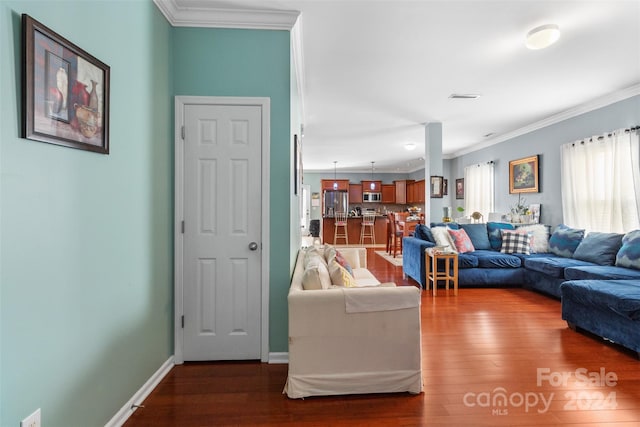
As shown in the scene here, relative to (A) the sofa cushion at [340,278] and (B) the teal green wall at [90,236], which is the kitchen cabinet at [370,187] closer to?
(A) the sofa cushion at [340,278]

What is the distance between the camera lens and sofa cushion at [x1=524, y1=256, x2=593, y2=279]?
13.5 ft

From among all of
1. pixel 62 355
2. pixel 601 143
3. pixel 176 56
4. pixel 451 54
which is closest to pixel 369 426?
pixel 62 355

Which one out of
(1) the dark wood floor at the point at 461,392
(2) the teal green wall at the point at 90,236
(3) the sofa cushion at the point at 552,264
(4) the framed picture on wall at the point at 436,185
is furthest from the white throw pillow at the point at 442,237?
(2) the teal green wall at the point at 90,236

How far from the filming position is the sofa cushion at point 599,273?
11.3ft

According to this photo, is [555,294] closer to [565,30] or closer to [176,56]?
[565,30]

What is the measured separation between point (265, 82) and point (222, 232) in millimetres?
1222

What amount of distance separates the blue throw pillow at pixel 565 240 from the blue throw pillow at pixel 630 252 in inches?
29.0

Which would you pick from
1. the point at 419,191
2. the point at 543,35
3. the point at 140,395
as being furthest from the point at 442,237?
the point at 419,191

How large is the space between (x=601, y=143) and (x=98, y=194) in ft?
19.3

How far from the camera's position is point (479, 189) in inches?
304

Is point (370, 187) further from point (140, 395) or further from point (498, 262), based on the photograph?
point (140, 395)

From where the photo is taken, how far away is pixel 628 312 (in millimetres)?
2568

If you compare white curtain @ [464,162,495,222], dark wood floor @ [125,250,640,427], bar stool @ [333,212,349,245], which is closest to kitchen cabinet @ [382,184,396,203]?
bar stool @ [333,212,349,245]

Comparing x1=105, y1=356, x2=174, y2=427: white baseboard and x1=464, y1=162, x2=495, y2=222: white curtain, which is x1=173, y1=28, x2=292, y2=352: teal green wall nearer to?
x1=105, y1=356, x2=174, y2=427: white baseboard
